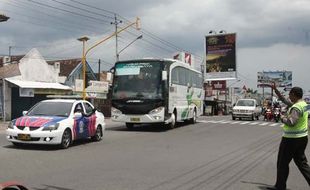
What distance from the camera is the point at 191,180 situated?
9.30 meters

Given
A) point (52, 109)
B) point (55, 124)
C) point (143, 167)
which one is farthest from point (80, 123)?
point (143, 167)

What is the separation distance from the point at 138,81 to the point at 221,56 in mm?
41048

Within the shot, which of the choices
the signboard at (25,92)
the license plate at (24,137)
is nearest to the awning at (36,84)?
the signboard at (25,92)

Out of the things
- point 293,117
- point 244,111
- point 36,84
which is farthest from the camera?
point 244,111

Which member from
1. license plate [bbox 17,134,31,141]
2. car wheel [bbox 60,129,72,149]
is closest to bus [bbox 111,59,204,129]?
car wheel [bbox 60,129,72,149]

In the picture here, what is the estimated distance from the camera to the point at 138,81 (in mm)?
22875

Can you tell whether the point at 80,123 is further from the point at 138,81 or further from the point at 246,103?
the point at 246,103

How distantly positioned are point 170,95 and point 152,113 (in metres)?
1.58

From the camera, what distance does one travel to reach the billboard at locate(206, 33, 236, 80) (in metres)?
61.6

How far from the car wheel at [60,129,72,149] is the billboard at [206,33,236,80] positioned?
48454 millimetres

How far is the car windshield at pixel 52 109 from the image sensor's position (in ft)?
49.5

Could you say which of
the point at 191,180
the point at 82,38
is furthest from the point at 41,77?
the point at 191,180

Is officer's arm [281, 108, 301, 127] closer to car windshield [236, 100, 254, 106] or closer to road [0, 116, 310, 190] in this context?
road [0, 116, 310, 190]

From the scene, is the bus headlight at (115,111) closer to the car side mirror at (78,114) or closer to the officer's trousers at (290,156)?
the car side mirror at (78,114)
